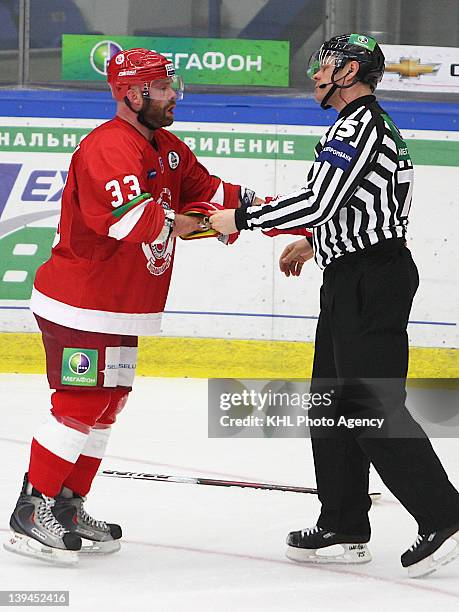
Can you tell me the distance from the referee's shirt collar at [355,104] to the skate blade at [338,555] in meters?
1.04

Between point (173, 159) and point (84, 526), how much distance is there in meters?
0.95

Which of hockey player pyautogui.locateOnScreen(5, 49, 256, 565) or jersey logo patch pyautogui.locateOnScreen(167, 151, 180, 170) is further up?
jersey logo patch pyautogui.locateOnScreen(167, 151, 180, 170)

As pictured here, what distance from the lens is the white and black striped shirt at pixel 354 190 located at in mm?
2941

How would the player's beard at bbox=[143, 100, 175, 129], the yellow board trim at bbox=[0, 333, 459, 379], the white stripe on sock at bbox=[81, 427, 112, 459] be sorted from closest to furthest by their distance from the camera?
the player's beard at bbox=[143, 100, 175, 129] < the white stripe on sock at bbox=[81, 427, 112, 459] < the yellow board trim at bbox=[0, 333, 459, 379]

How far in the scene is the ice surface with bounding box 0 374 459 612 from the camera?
2.83 metres

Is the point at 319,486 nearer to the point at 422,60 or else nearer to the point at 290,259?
the point at 290,259

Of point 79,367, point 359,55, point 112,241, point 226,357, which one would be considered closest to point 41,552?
point 79,367

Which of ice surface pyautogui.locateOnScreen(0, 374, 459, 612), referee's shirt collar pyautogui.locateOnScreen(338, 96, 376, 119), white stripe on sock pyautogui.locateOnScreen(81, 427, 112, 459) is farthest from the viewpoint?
white stripe on sock pyautogui.locateOnScreen(81, 427, 112, 459)

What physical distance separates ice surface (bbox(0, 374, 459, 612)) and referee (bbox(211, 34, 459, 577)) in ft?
0.45

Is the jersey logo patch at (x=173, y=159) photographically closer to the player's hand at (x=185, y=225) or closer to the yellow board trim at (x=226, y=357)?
the player's hand at (x=185, y=225)

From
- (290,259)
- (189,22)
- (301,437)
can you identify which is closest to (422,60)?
(189,22)

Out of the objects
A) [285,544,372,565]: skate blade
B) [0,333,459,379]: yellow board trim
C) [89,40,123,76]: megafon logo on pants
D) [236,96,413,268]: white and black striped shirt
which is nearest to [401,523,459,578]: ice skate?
[285,544,372,565]: skate blade

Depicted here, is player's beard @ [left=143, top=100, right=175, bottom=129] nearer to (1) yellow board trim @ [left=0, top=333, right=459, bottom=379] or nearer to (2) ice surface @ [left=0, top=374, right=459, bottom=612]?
(2) ice surface @ [left=0, top=374, right=459, bottom=612]

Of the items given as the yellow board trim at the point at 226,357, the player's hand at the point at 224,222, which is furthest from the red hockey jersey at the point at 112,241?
the yellow board trim at the point at 226,357
